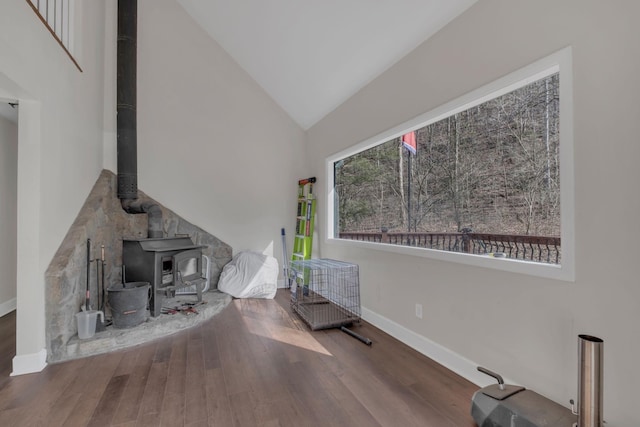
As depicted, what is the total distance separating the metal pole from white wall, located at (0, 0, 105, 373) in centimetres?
342

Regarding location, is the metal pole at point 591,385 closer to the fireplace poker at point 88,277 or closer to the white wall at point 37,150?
the white wall at point 37,150

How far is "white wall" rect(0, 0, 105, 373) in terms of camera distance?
6.60 feet

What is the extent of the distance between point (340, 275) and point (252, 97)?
10.3 feet

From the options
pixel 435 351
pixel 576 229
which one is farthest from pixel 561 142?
pixel 435 351

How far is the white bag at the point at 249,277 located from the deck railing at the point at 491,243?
6.63ft

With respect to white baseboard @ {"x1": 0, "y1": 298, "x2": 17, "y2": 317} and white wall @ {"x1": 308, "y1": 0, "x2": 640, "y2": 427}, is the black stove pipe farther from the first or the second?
white wall @ {"x1": 308, "y1": 0, "x2": 640, "y2": 427}

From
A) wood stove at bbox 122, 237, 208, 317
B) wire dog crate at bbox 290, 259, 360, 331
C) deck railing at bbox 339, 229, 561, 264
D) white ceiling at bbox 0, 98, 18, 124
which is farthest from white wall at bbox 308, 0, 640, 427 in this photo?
white ceiling at bbox 0, 98, 18, 124

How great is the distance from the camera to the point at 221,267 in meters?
4.56

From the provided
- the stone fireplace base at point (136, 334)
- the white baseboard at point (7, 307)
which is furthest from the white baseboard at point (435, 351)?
the white baseboard at point (7, 307)

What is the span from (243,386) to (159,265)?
6.01ft

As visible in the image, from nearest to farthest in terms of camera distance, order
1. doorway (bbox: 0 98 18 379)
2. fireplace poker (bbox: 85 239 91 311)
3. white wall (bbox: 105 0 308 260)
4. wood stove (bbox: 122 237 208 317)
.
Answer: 1. fireplace poker (bbox: 85 239 91 311)
2. wood stove (bbox: 122 237 208 317)
3. doorway (bbox: 0 98 18 379)
4. white wall (bbox: 105 0 308 260)

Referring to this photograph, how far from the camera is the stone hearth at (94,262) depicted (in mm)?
2443

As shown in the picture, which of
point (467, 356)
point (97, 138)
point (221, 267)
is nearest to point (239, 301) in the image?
point (221, 267)

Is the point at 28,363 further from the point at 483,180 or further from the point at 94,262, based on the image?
the point at 483,180
